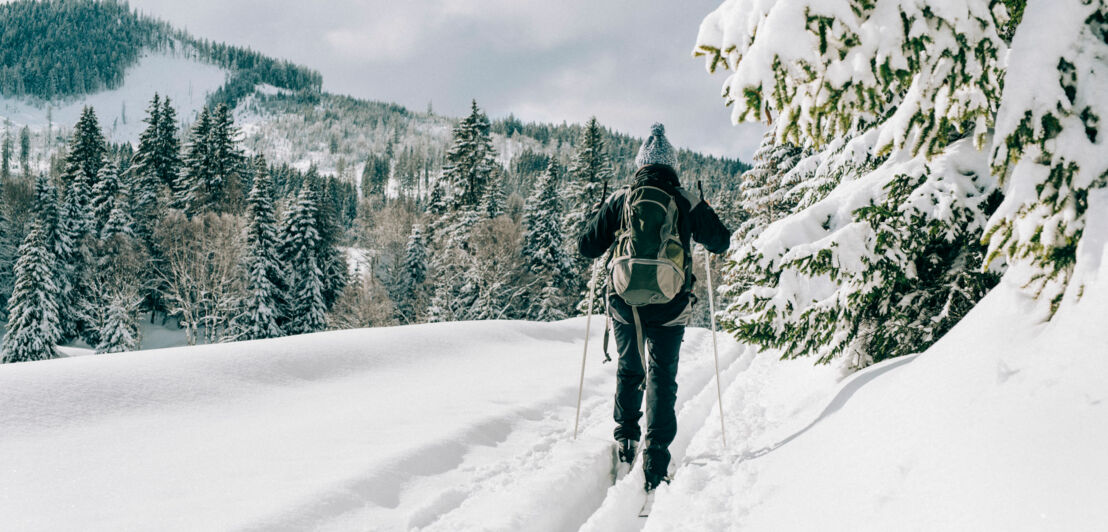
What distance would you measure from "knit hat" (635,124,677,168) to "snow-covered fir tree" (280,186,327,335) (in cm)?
3445

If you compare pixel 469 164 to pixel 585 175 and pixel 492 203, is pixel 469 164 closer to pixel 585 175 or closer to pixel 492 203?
pixel 492 203

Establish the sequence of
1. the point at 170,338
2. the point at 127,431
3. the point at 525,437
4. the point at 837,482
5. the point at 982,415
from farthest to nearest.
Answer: the point at 170,338 → the point at 525,437 → the point at 127,431 → the point at 837,482 → the point at 982,415

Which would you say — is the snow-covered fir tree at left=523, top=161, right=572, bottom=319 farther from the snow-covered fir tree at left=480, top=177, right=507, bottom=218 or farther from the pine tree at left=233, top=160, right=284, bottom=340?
the pine tree at left=233, top=160, right=284, bottom=340

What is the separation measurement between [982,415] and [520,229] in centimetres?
3171

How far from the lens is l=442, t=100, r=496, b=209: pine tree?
111 ft

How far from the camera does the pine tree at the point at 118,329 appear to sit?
2903 cm

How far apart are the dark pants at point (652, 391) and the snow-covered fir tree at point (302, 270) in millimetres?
34281

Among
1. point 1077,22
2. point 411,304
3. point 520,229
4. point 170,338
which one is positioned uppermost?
point 520,229

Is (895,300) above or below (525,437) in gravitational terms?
above

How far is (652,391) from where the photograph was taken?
369 cm

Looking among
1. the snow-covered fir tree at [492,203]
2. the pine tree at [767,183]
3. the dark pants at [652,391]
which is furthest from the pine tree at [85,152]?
the dark pants at [652,391]

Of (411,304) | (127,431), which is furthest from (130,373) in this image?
(411,304)

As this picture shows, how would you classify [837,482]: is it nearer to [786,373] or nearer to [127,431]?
[127,431]

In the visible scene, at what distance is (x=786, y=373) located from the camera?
704 cm
